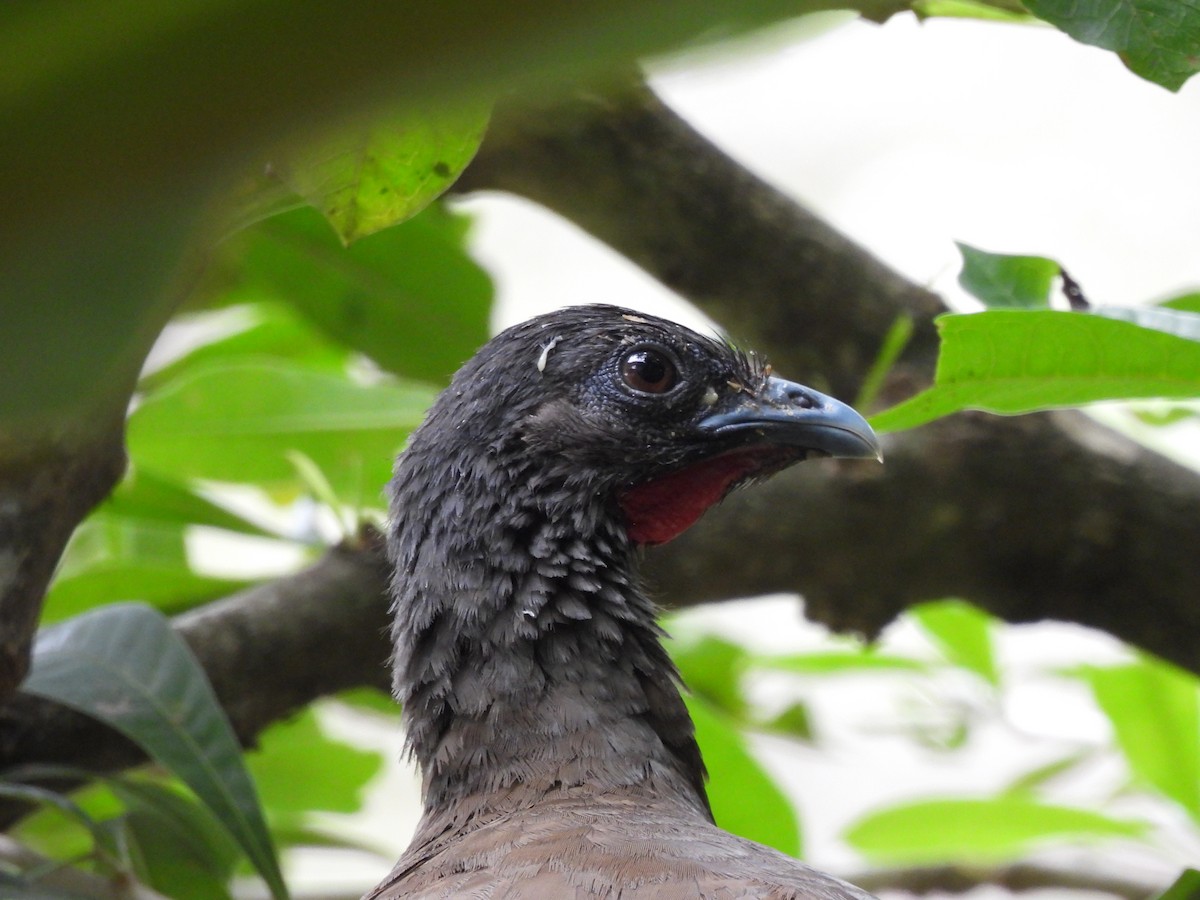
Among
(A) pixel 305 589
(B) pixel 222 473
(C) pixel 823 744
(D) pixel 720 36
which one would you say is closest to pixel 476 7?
(D) pixel 720 36

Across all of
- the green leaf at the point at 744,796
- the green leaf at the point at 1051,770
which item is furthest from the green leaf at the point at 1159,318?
the green leaf at the point at 1051,770

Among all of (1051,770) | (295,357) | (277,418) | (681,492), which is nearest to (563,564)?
(681,492)

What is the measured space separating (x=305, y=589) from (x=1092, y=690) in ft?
5.97

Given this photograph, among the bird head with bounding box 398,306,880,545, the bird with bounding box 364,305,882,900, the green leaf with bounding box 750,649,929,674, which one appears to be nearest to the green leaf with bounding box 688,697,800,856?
the bird with bounding box 364,305,882,900

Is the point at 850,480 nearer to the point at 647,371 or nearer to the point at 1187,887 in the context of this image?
the point at 647,371

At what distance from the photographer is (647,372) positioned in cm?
191

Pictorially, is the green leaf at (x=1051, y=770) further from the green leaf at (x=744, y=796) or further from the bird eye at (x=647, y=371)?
the bird eye at (x=647, y=371)

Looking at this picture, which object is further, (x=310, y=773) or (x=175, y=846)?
(x=310, y=773)

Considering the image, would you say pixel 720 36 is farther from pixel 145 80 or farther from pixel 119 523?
pixel 119 523

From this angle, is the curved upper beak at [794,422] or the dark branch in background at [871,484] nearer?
the curved upper beak at [794,422]

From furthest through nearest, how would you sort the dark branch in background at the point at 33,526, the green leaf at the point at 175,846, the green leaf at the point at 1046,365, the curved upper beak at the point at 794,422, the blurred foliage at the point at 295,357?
the green leaf at the point at 175,846, the curved upper beak at the point at 794,422, the dark branch in background at the point at 33,526, the green leaf at the point at 1046,365, the blurred foliage at the point at 295,357

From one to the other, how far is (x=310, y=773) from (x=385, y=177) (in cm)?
164

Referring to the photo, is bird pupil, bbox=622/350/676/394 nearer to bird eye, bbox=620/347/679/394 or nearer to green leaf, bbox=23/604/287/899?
bird eye, bbox=620/347/679/394

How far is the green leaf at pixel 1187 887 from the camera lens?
142 centimetres
